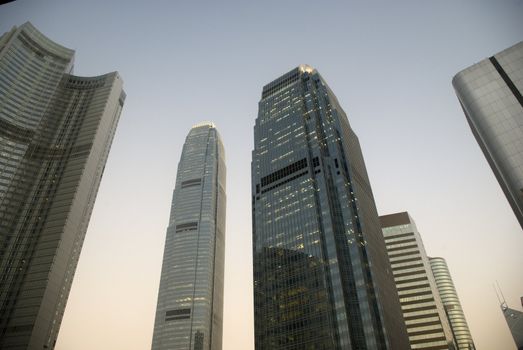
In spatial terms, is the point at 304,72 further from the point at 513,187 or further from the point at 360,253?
the point at 513,187

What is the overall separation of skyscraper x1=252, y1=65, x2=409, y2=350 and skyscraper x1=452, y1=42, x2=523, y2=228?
6341cm

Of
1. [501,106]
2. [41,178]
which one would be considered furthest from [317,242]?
[41,178]

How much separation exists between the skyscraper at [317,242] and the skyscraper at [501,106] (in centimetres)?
6341

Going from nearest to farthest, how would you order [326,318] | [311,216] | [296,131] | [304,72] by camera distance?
[326,318] → [311,216] → [296,131] → [304,72]

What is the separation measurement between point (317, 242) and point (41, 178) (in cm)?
12453

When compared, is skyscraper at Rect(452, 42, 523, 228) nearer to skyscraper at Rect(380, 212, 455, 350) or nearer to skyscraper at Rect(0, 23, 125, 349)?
skyscraper at Rect(380, 212, 455, 350)

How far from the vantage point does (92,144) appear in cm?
17525

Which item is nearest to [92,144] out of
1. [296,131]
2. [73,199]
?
[73,199]

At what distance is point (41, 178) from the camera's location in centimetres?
16712

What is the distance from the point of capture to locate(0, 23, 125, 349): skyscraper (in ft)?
449

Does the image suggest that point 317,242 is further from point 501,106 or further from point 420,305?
point 420,305

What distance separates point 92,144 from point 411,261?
169 m

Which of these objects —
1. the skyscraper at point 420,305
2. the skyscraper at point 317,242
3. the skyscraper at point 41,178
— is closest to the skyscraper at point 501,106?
the skyscraper at point 317,242

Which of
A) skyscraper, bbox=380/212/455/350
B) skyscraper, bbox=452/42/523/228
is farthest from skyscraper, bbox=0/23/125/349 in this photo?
skyscraper, bbox=380/212/455/350
